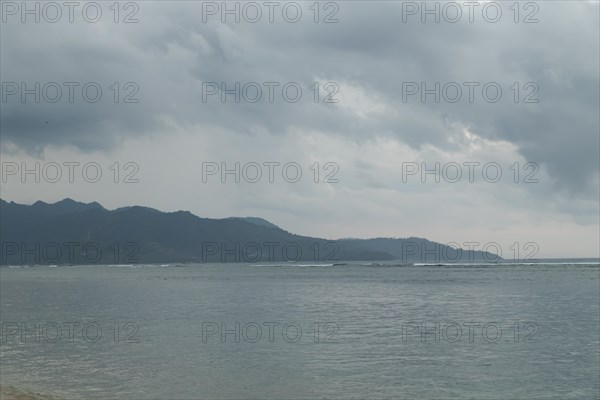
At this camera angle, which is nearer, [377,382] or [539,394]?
[539,394]

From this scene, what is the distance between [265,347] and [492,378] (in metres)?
17.8

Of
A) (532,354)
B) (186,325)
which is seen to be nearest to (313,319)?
(186,325)

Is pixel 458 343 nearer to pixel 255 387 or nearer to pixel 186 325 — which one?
pixel 255 387

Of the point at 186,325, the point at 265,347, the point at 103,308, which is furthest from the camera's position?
the point at 103,308

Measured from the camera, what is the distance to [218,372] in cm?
3531

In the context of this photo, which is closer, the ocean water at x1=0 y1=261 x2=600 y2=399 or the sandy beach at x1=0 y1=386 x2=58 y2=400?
the sandy beach at x1=0 y1=386 x2=58 y2=400

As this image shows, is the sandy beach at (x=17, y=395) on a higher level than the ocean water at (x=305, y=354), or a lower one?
higher

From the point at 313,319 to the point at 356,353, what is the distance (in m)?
22.6

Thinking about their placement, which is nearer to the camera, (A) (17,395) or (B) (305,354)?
(A) (17,395)

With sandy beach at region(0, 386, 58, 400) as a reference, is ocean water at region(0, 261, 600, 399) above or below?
below

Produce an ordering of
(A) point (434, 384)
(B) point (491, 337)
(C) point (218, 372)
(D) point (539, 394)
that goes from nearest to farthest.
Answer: (D) point (539, 394), (A) point (434, 384), (C) point (218, 372), (B) point (491, 337)

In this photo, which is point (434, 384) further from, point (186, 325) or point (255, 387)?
point (186, 325)

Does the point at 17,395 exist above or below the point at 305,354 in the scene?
above

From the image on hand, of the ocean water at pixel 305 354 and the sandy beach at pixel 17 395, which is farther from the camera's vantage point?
the ocean water at pixel 305 354
